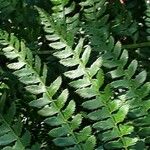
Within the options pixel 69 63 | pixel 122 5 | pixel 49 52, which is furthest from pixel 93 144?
pixel 122 5

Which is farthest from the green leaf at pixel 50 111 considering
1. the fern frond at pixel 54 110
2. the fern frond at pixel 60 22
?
the fern frond at pixel 60 22

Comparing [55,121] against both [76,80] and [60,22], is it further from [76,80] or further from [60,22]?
[60,22]

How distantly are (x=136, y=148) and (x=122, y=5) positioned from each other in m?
0.37

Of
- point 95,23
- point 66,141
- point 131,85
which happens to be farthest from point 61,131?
point 95,23

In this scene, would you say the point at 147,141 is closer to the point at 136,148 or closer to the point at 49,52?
the point at 136,148

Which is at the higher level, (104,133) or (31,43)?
(31,43)

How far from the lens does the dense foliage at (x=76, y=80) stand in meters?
0.80

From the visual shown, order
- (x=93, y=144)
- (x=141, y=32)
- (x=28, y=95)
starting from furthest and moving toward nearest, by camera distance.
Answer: (x=141, y=32)
(x=28, y=95)
(x=93, y=144)

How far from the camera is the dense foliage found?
0.80 metres

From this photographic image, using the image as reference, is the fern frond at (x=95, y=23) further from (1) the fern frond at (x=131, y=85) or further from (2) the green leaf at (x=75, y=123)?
(2) the green leaf at (x=75, y=123)

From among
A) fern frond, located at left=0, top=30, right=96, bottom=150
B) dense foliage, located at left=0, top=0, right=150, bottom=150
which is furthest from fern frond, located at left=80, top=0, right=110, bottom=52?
fern frond, located at left=0, top=30, right=96, bottom=150

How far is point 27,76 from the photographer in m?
0.80

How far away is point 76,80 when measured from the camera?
0.84 meters

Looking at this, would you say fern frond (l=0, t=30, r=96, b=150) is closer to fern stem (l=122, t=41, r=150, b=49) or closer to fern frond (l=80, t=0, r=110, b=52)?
fern frond (l=80, t=0, r=110, b=52)
